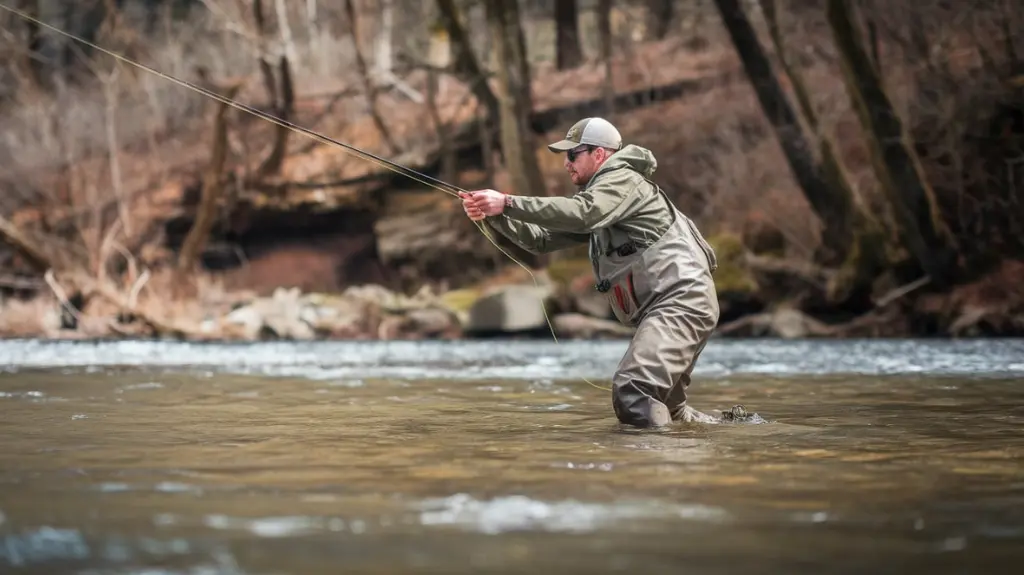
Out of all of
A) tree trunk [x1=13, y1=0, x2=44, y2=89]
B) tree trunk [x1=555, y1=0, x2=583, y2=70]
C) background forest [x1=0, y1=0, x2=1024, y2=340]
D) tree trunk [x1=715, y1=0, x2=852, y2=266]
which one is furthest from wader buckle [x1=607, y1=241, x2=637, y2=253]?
tree trunk [x1=555, y1=0, x2=583, y2=70]

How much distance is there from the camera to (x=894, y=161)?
16.4 m

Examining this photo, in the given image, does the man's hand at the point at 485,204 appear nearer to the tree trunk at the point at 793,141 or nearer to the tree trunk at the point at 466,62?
the tree trunk at the point at 793,141

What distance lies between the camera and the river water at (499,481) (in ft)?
10.5

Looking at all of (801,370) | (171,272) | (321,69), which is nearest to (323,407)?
(801,370)

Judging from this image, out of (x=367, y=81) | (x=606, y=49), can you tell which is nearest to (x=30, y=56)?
(x=367, y=81)

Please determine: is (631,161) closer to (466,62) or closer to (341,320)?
(341,320)

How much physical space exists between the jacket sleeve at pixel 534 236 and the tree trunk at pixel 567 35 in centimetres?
2118

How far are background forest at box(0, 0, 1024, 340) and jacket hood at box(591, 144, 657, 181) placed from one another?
836 cm

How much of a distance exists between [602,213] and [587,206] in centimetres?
8

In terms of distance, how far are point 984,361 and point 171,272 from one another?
13682mm

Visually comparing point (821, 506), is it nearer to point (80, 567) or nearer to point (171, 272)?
point (80, 567)

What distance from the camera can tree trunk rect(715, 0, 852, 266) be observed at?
17.9 m

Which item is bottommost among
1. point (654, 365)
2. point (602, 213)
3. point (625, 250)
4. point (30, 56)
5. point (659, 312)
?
point (654, 365)

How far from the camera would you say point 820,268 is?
1814 centimetres
